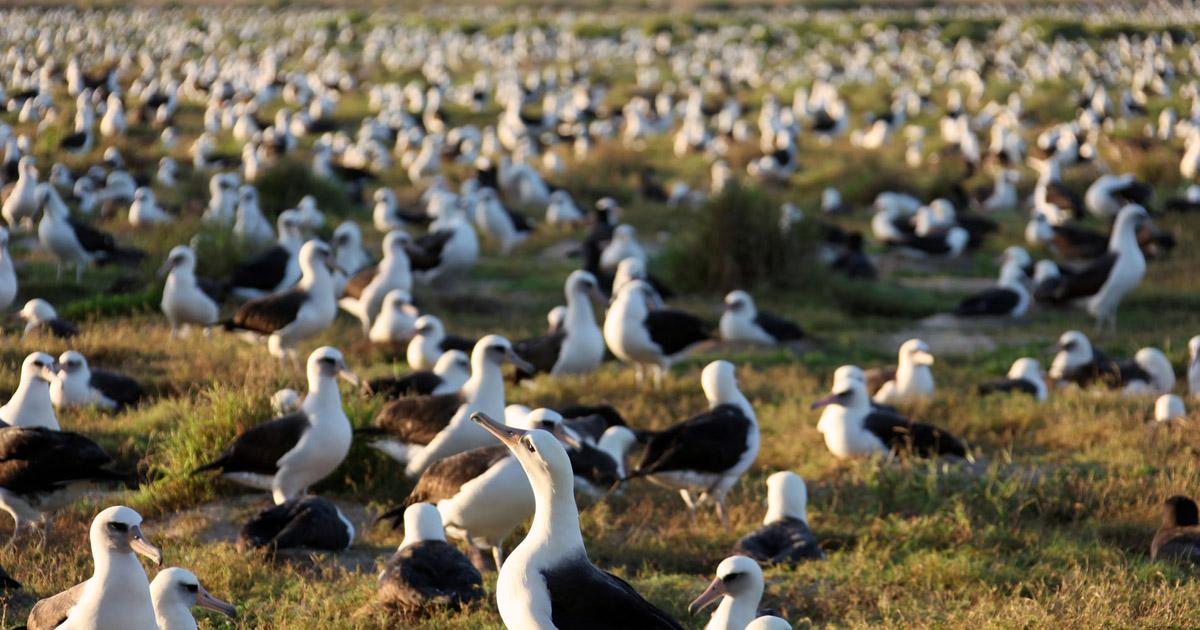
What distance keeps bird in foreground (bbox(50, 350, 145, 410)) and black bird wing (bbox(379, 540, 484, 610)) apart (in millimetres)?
3945

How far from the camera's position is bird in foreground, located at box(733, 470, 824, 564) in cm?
759

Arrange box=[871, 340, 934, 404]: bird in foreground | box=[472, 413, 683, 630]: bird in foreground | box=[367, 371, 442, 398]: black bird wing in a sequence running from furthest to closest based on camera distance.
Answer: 1. box=[871, 340, 934, 404]: bird in foreground
2. box=[367, 371, 442, 398]: black bird wing
3. box=[472, 413, 683, 630]: bird in foreground

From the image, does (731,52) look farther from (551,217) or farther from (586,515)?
(586,515)

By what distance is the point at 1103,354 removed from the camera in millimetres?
13000

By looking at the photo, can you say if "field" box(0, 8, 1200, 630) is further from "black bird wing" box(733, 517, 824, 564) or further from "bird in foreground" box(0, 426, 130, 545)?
"bird in foreground" box(0, 426, 130, 545)

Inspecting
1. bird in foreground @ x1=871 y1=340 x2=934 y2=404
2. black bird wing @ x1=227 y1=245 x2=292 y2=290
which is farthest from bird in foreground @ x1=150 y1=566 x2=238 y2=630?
black bird wing @ x1=227 y1=245 x2=292 y2=290

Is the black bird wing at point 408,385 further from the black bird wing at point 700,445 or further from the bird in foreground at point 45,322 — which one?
the bird in foreground at point 45,322

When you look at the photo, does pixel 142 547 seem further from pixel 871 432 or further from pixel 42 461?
pixel 871 432

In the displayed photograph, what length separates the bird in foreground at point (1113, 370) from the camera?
12133 mm

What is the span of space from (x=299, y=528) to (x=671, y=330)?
5.21 meters

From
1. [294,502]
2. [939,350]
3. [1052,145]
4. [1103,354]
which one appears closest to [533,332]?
[939,350]

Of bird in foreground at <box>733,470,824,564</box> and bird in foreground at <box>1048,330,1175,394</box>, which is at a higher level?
bird in foreground at <box>733,470,824,564</box>

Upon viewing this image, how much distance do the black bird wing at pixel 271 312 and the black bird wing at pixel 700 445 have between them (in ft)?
14.1

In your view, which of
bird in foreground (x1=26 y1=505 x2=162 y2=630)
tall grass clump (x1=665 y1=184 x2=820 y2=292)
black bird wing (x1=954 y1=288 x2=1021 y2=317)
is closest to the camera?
bird in foreground (x1=26 y1=505 x2=162 y2=630)
